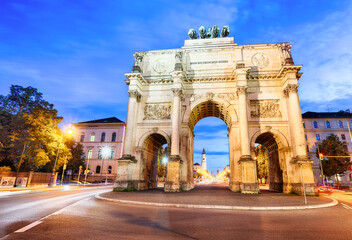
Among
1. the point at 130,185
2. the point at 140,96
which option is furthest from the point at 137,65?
the point at 130,185

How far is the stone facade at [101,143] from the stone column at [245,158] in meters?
38.9

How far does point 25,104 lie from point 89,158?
25.0 m

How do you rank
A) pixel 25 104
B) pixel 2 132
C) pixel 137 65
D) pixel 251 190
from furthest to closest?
pixel 25 104 → pixel 2 132 → pixel 137 65 → pixel 251 190

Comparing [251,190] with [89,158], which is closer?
[251,190]

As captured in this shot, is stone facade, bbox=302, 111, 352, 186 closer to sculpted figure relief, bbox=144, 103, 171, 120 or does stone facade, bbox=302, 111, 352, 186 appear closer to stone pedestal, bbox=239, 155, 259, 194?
stone pedestal, bbox=239, 155, 259, 194

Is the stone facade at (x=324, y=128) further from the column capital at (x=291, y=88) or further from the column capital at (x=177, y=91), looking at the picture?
the column capital at (x=177, y=91)

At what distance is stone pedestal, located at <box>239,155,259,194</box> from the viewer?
16.2 meters

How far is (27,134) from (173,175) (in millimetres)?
21408

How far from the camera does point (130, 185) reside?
18.9 metres

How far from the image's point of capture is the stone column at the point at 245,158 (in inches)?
642

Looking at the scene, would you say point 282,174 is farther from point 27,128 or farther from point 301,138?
point 27,128

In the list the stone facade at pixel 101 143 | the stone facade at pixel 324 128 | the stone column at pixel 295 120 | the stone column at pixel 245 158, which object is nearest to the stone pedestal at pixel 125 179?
the stone column at pixel 245 158

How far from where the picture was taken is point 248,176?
651 inches

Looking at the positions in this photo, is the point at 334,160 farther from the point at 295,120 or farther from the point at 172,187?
the point at 172,187
